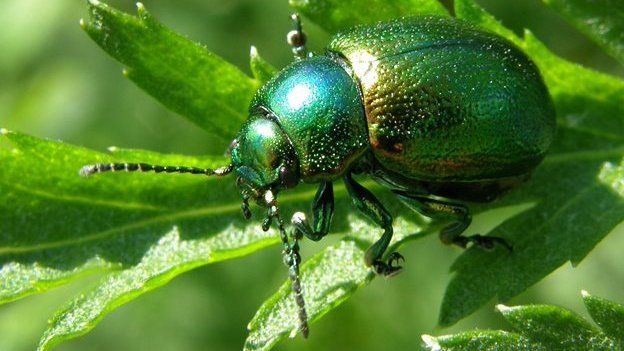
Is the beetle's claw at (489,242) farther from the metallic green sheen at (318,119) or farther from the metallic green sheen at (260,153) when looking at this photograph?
the metallic green sheen at (260,153)

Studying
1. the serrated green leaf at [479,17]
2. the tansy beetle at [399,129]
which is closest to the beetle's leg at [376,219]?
the tansy beetle at [399,129]

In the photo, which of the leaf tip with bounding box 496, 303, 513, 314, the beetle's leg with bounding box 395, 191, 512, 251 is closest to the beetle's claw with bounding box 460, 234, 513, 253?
the beetle's leg with bounding box 395, 191, 512, 251

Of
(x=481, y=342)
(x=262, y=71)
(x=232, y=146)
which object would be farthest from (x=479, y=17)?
(x=481, y=342)

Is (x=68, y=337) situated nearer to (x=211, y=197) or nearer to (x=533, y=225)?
(x=211, y=197)

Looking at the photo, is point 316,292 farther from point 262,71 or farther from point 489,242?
point 262,71

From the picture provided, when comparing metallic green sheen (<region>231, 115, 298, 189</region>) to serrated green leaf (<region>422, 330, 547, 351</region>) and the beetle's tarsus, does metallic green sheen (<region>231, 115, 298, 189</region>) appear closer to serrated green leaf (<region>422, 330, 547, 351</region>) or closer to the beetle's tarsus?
the beetle's tarsus

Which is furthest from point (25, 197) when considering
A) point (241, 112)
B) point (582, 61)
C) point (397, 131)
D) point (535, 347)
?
point (582, 61)
